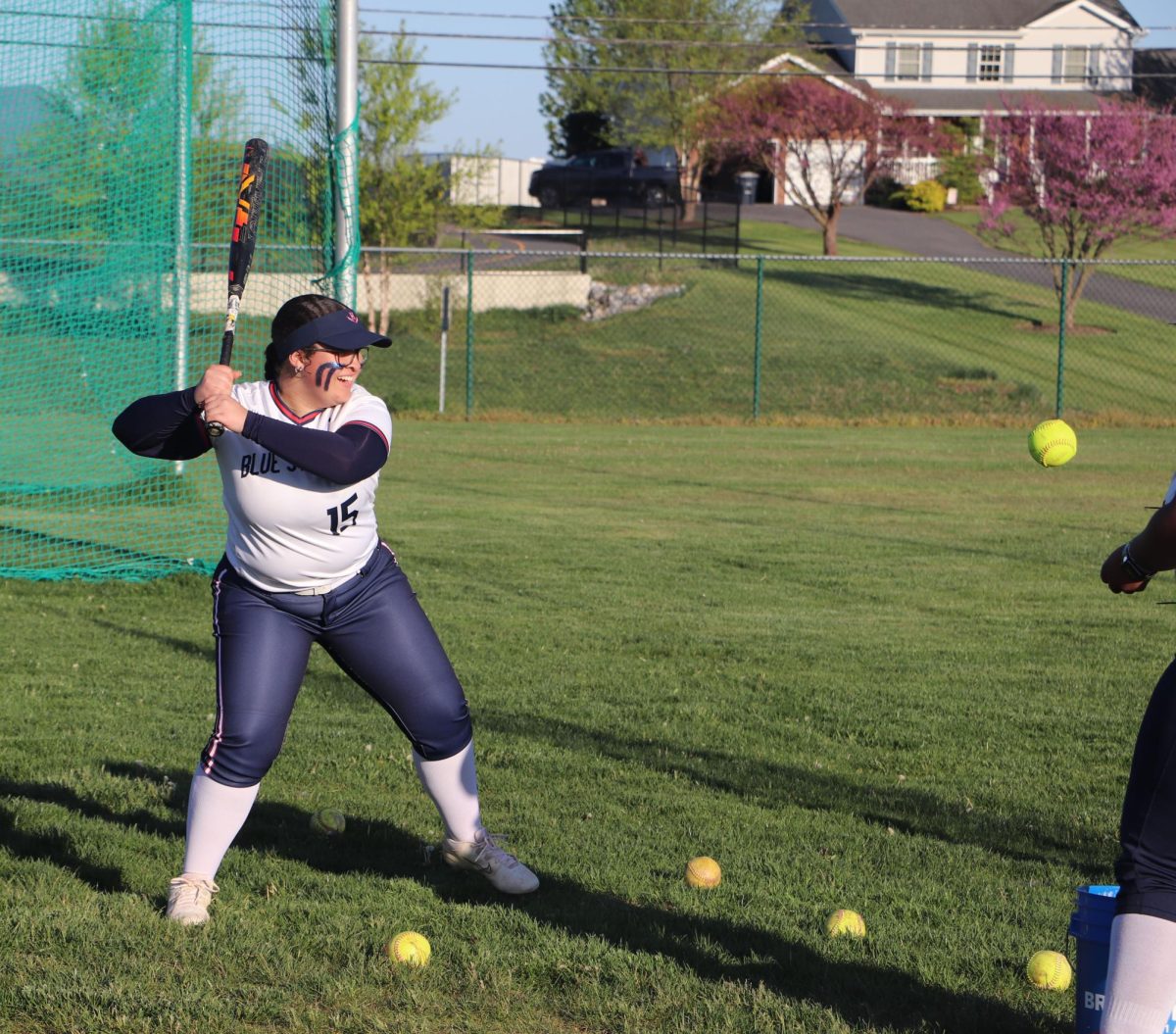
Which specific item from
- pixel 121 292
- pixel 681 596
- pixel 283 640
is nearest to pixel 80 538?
pixel 121 292

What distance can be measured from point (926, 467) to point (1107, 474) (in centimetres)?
213

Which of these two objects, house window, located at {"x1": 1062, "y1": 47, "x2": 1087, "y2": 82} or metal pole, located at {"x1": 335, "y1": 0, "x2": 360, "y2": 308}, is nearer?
metal pole, located at {"x1": 335, "y1": 0, "x2": 360, "y2": 308}

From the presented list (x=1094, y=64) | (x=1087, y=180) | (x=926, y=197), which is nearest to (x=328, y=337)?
(x=1087, y=180)

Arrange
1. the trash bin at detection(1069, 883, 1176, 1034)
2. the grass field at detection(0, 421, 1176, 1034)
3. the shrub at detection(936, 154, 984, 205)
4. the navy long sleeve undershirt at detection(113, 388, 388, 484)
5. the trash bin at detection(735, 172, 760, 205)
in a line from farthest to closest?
the shrub at detection(936, 154, 984, 205) → the trash bin at detection(735, 172, 760, 205) → the navy long sleeve undershirt at detection(113, 388, 388, 484) → the grass field at detection(0, 421, 1176, 1034) → the trash bin at detection(1069, 883, 1176, 1034)

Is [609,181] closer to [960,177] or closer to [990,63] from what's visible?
[960,177]

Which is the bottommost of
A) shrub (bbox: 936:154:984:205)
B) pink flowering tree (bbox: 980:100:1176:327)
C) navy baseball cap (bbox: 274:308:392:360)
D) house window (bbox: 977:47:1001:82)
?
navy baseball cap (bbox: 274:308:392:360)

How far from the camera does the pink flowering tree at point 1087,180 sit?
32250 millimetres

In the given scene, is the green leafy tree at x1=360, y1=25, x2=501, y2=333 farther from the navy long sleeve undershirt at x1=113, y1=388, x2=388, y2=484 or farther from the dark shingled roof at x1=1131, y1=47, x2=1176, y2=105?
the dark shingled roof at x1=1131, y1=47, x2=1176, y2=105

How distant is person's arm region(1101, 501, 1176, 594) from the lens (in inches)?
119

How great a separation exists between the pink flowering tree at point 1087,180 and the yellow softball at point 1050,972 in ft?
95.0

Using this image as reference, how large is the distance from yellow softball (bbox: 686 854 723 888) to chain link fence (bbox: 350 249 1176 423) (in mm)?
16949

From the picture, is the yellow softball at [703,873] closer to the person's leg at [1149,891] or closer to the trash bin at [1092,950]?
the trash bin at [1092,950]

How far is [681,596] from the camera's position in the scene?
10352 millimetres

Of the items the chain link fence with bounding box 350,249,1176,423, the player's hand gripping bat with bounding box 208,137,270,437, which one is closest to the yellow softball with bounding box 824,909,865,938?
the player's hand gripping bat with bounding box 208,137,270,437
